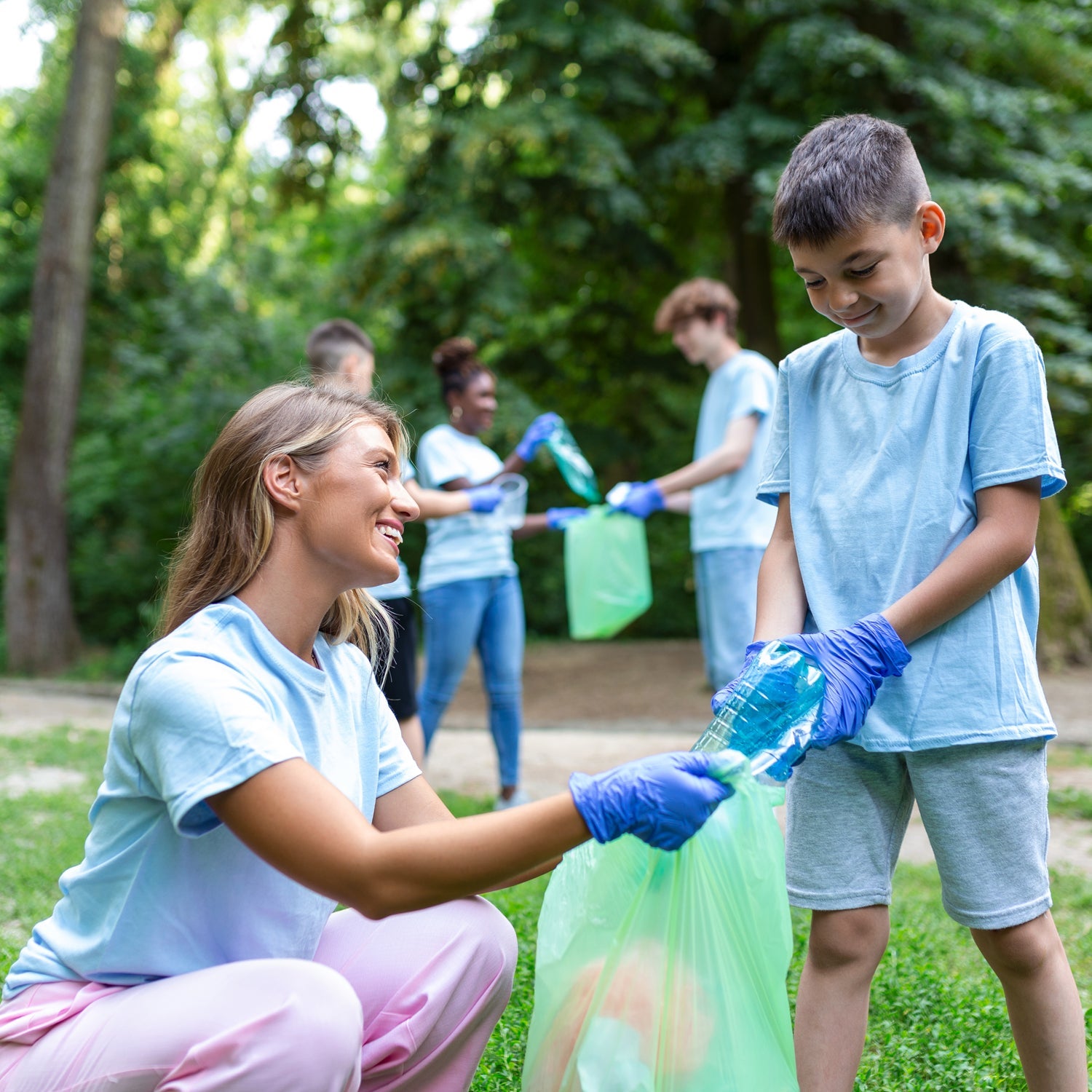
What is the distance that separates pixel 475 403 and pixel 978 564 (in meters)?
3.10

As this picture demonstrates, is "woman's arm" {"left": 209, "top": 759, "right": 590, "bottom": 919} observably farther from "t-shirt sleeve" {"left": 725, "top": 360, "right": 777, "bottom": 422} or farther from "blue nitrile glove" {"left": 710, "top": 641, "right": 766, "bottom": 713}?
"t-shirt sleeve" {"left": 725, "top": 360, "right": 777, "bottom": 422}

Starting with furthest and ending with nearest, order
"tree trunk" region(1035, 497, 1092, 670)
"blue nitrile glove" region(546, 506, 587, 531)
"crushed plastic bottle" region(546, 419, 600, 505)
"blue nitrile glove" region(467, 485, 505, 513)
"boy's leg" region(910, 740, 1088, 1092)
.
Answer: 1. "tree trunk" region(1035, 497, 1092, 670)
2. "crushed plastic bottle" region(546, 419, 600, 505)
3. "blue nitrile glove" region(546, 506, 587, 531)
4. "blue nitrile glove" region(467, 485, 505, 513)
5. "boy's leg" region(910, 740, 1088, 1092)

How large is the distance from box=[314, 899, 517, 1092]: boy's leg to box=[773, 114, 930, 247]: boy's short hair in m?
1.20

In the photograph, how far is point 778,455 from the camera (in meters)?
2.01

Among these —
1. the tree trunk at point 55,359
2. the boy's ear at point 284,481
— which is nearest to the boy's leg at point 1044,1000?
the boy's ear at point 284,481

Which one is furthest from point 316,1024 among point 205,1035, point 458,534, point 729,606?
point 458,534

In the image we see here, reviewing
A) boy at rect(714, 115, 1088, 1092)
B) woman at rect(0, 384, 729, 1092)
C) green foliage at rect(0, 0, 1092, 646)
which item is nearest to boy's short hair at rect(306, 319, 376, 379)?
woman at rect(0, 384, 729, 1092)

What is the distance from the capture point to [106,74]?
35.9ft

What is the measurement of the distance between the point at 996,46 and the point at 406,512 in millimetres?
8633

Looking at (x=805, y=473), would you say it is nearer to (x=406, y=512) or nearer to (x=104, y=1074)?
(x=406, y=512)

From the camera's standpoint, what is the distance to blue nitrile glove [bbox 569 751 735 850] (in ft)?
4.71

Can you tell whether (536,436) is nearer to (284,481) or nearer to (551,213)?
(284,481)

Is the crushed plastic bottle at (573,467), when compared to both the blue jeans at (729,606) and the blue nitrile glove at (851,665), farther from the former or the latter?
the blue nitrile glove at (851,665)

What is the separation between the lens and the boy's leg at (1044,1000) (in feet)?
5.61
